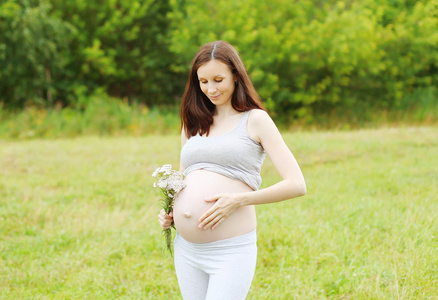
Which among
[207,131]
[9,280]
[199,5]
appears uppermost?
[199,5]

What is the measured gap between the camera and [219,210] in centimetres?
203

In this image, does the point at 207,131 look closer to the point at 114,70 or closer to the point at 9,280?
the point at 9,280

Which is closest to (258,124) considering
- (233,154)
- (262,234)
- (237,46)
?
(233,154)

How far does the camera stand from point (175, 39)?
1694cm

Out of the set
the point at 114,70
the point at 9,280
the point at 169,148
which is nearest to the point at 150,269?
the point at 9,280

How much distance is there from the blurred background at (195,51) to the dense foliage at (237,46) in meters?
0.05

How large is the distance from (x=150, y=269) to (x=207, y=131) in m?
2.11

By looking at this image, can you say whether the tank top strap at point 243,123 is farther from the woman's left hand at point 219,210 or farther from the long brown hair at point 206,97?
the woman's left hand at point 219,210

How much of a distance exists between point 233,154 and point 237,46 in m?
14.5

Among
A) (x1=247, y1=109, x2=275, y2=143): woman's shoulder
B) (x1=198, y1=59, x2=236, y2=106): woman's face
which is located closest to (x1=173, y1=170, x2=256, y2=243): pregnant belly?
(x1=247, y1=109, x2=275, y2=143): woman's shoulder

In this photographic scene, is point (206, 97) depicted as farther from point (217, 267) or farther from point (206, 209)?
point (217, 267)

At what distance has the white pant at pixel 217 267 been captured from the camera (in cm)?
202

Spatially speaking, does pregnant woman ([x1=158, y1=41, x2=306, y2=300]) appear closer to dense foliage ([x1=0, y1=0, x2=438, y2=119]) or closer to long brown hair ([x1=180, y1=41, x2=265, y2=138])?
long brown hair ([x1=180, y1=41, x2=265, y2=138])

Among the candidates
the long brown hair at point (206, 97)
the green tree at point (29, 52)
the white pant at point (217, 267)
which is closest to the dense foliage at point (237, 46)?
the green tree at point (29, 52)
